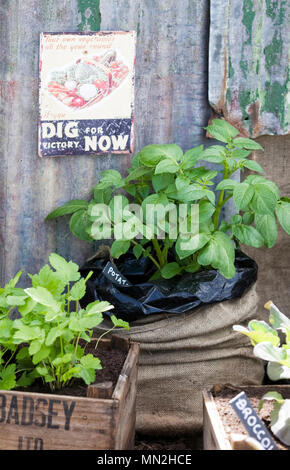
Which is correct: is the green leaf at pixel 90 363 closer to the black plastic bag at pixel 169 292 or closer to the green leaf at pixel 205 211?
the black plastic bag at pixel 169 292

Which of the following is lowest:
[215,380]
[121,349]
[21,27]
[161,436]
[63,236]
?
[161,436]

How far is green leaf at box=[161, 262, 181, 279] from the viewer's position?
236 cm

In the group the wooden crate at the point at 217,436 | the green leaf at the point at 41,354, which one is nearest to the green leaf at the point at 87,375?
the green leaf at the point at 41,354

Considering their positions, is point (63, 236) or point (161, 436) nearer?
point (161, 436)

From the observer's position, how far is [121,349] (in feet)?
6.93

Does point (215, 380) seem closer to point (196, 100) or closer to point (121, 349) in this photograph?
point (121, 349)

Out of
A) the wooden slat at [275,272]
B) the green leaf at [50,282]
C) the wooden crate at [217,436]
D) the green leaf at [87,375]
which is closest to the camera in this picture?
the wooden crate at [217,436]

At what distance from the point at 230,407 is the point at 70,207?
1.10 metres

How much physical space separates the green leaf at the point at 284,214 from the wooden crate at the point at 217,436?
614mm

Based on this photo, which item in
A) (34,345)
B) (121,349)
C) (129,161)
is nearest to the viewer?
(34,345)

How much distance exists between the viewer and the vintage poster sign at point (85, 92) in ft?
8.39

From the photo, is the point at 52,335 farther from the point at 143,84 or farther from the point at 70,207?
the point at 143,84

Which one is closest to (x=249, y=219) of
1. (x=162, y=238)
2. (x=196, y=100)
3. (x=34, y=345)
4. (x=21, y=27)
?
(x=162, y=238)

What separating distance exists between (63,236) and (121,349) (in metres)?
0.74
